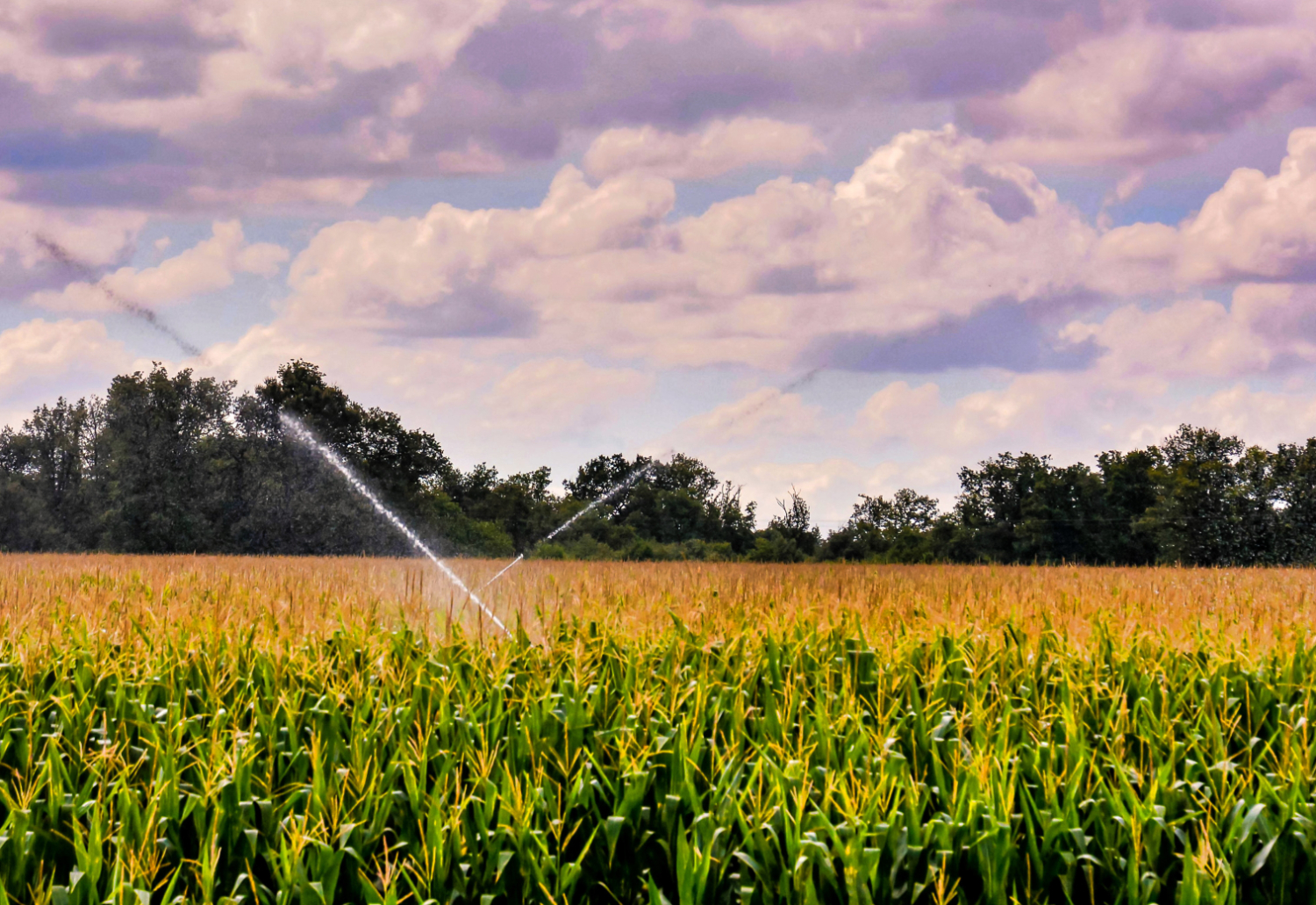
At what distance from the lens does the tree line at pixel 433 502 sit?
4419cm

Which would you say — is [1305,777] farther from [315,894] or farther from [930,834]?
[315,894]

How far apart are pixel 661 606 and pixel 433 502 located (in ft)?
142

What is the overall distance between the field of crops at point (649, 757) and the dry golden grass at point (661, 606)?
0.35 feet

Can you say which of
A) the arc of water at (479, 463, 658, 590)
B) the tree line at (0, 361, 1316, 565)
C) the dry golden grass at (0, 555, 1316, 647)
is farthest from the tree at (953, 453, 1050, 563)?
the dry golden grass at (0, 555, 1316, 647)

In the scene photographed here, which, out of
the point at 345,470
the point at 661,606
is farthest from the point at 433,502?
the point at 661,606

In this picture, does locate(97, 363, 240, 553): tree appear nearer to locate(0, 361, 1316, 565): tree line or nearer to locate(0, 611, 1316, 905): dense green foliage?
locate(0, 361, 1316, 565): tree line

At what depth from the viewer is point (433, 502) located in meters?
52.6

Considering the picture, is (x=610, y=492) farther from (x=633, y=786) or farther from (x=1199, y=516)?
(x=633, y=786)

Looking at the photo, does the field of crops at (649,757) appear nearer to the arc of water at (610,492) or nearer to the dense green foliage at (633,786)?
the dense green foliage at (633,786)

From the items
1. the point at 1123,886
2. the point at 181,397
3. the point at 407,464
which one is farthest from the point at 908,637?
the point at 181,397

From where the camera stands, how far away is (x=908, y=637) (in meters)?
8.82

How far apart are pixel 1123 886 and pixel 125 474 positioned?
54775 millimetres

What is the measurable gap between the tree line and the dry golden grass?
26.4 metres

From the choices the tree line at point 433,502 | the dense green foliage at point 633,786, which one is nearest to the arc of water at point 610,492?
the tree line at point 433,502
